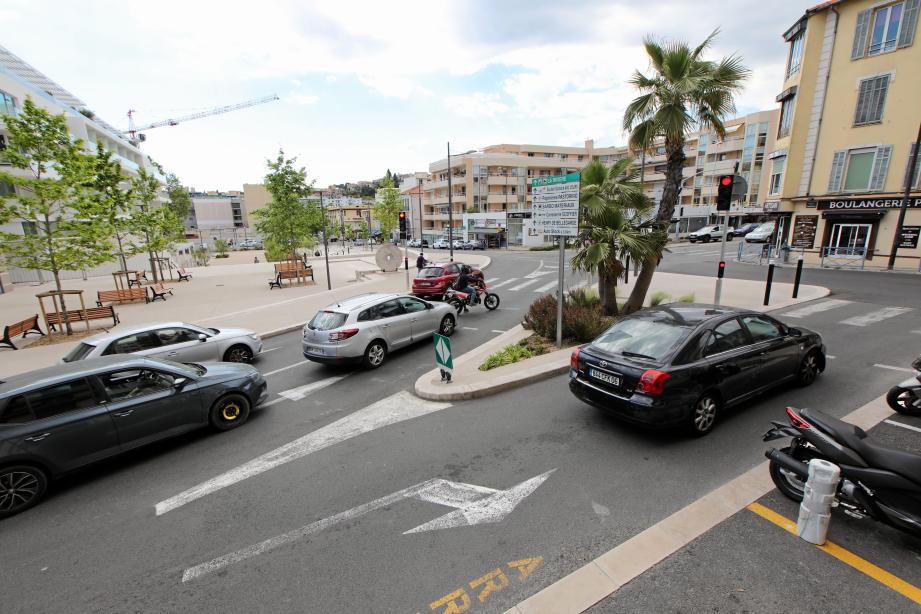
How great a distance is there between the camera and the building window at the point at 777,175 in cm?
2549

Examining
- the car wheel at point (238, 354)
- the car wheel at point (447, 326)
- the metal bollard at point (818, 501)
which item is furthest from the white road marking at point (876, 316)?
the car wheel at point (238, 354)

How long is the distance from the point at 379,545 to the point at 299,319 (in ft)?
39.5

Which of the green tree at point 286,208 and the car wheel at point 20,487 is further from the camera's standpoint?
the green tree at point 286,208

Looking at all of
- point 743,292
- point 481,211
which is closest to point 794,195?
point 743,292

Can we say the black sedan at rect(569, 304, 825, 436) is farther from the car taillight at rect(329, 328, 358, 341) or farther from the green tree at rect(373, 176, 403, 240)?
the green tree at rect(373, 176, 403, 240)

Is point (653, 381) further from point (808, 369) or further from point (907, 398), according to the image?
point (907, 398)

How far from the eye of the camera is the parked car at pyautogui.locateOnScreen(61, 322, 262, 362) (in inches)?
311

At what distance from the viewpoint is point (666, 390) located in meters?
4.91

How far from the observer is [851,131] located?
22.1m

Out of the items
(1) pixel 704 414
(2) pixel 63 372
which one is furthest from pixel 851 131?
(2) pixel 63 372

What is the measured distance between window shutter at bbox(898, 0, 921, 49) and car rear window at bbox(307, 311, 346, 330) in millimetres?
29557

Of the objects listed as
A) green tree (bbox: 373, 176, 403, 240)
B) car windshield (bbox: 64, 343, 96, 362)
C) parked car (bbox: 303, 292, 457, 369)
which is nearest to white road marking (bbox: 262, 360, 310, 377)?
parked car (bbox: 303, 292, 457, 369)

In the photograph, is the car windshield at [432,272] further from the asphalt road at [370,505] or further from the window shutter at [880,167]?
the window shutter at [880,167]

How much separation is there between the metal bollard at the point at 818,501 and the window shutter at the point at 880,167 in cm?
2678
